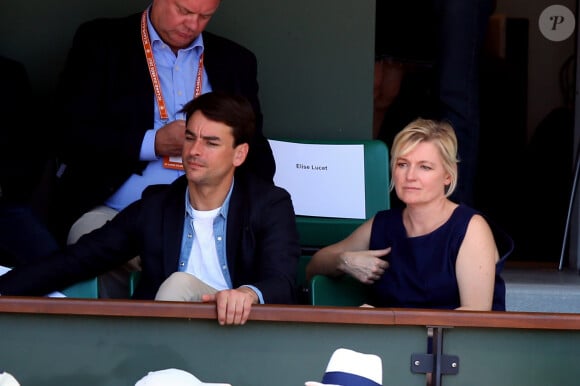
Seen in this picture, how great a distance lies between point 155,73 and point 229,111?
0.74 meters

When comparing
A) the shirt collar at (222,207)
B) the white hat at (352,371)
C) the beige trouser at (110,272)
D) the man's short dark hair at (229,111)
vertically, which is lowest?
the beige trouser at (110,272)

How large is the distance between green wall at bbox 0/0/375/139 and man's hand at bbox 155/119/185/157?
1.03 meters

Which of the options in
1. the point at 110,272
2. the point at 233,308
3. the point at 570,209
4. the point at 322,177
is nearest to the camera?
the point at 233,308

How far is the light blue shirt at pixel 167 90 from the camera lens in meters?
4.55

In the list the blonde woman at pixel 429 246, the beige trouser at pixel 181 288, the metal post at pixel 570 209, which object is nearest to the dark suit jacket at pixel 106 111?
the blonde woman at pixel 429 246

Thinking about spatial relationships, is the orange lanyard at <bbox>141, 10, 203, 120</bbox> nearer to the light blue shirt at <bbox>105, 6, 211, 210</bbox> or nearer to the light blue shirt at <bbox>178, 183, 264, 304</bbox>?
the light blue shirt at <bbox>105, 6, 211, 210</bbox>

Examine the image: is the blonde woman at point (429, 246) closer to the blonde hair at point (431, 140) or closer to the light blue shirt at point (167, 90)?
the blonde hair at point (431, 140)

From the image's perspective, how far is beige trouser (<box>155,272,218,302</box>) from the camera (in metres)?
3.56

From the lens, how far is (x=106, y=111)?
4.57 m

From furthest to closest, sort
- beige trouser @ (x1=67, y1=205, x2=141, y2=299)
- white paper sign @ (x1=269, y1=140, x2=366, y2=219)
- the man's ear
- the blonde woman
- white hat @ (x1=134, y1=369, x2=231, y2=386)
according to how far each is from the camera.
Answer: white paper sign @ (x1=269, y1=140, x2=366, y2=219), beige trouser @ (x1=67, y1=205, x2=141, y2=299), the man's ear, the blonde woman, white hat @ (x1=134, y1=369, x2=231, y2=386)

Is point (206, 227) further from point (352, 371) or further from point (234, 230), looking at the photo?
point (352, 371)

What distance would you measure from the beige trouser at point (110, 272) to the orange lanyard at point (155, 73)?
43 centimetres

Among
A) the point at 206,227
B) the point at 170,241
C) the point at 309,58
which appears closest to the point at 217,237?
the point at 206,227

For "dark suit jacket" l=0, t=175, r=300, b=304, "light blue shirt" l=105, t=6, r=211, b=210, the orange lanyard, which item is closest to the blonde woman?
"dark suit jacket" l=0, t=175, r=300, b=304
